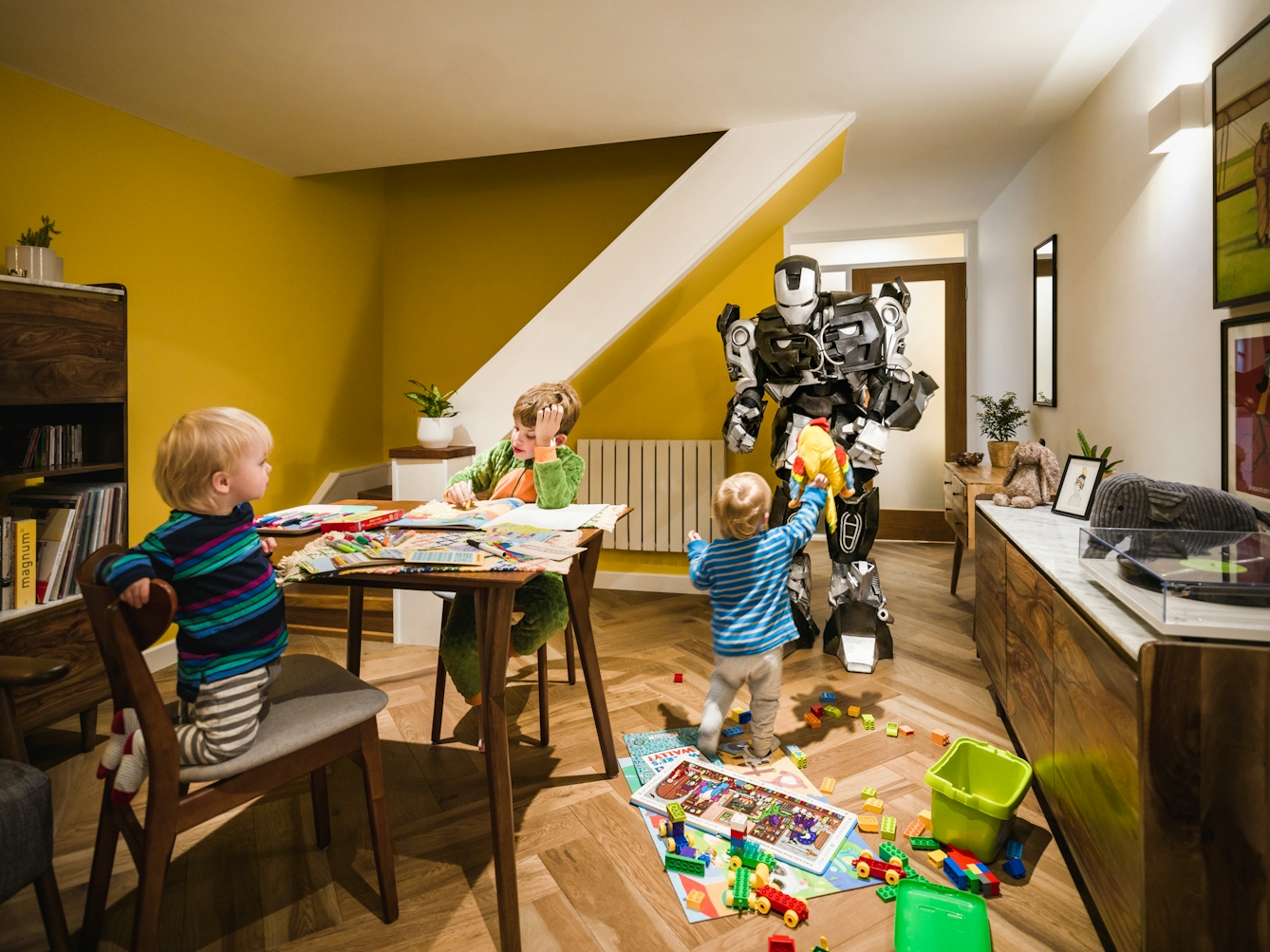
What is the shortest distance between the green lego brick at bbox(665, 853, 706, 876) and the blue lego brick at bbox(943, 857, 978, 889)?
54 cm

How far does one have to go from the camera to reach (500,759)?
141 centimetres

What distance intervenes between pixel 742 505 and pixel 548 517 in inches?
20.4

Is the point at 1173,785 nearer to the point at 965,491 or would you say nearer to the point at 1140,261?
the point at 1140,261

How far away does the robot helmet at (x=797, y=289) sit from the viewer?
2885mm

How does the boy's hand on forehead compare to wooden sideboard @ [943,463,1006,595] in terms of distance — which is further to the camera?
wooden sideboard @ [943,463,1006,595]

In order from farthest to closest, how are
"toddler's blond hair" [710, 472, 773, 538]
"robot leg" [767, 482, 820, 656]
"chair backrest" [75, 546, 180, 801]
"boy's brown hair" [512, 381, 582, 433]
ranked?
1. "robot leg" [767, 482, 820, 656]
2. "boy's brown hair" [512, 381, 582, 433]
3. "toddler's blond hair" [710, 472, 773, 538]
4. "chair backrest" [75, 546, 180, 801]

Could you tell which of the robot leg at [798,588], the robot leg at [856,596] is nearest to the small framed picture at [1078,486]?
the robot leg at [856,596]

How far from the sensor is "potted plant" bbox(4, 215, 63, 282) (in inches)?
90.7

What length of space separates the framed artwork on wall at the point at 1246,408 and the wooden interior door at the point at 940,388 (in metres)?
3.36

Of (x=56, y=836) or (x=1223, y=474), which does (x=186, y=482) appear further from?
(x=1223, y=474)

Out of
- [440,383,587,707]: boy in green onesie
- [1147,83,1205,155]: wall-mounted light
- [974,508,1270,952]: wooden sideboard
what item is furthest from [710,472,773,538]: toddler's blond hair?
[1147,83,1205,155]: wall-mounted light

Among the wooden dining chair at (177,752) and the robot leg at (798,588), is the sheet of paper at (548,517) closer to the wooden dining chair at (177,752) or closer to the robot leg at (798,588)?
the wooden dining chair at (177,752)

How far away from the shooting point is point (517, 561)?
1404 mm

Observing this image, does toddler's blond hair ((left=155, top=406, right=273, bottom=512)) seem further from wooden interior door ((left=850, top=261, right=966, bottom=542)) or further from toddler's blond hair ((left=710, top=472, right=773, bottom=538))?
wooden interior door ((left=850, top=261, right=966, bottom=542))
